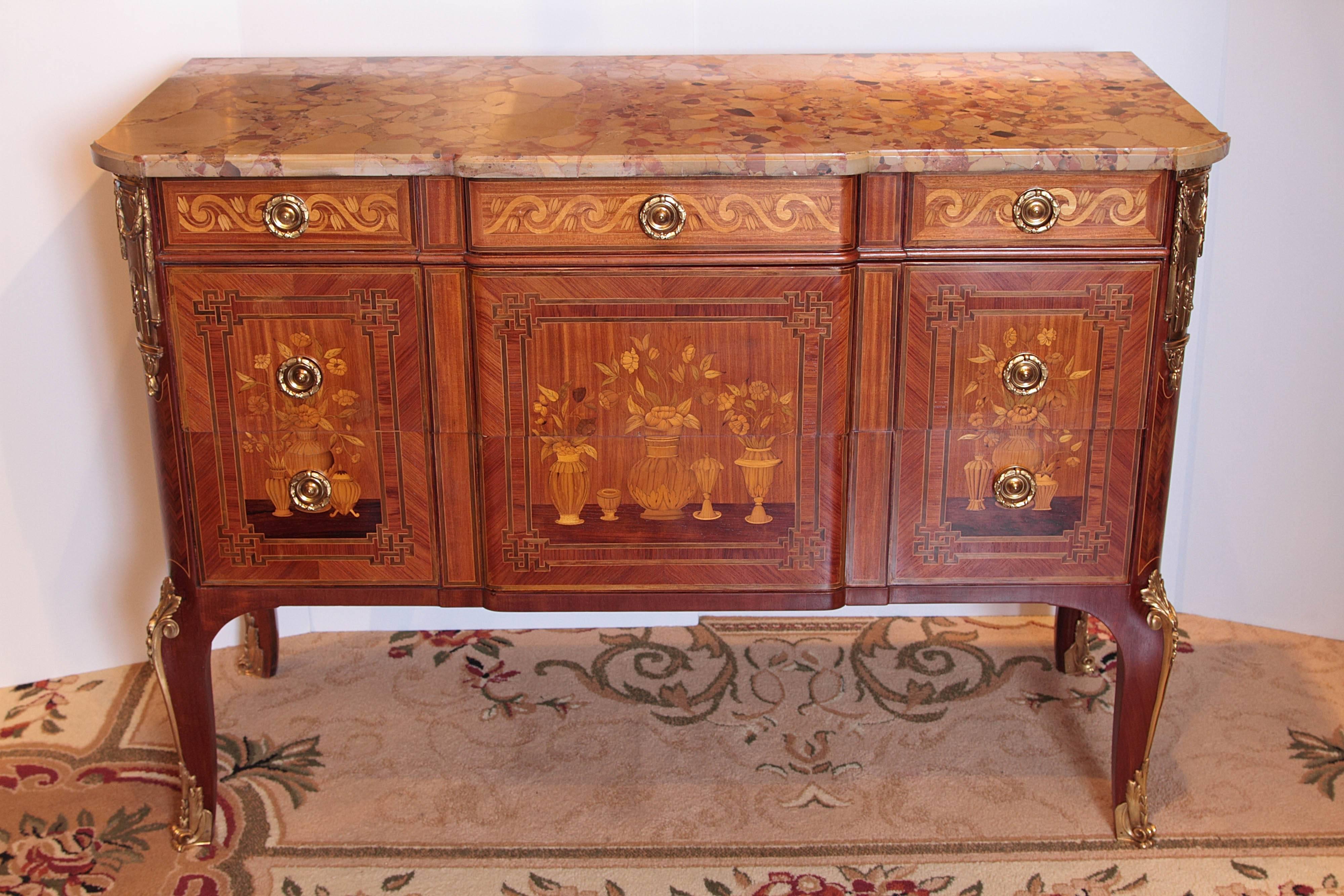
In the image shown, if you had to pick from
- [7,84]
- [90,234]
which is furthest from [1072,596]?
[7,84]

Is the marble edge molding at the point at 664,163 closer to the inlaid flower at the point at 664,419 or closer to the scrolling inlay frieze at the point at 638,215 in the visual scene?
the scrolling inlay frieze at the point at 638,215

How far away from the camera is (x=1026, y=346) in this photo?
1767mm

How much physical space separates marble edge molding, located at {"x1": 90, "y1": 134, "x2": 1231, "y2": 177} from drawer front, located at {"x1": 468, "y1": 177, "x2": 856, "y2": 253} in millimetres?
24

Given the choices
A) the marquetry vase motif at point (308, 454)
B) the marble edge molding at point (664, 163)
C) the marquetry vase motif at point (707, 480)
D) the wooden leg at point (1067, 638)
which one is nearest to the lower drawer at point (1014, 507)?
the marquetry vase motif at point (707, 480)

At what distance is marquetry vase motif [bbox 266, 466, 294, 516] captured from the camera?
1.83m

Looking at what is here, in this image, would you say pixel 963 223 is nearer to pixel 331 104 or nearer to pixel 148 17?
pixel 331 104

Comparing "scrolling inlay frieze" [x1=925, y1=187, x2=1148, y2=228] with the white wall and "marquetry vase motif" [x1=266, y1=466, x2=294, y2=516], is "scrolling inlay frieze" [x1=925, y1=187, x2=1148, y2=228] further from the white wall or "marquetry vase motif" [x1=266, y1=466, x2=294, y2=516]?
"marquetry vase motif" [x1=266, y1=466, x2=294, y2=516]

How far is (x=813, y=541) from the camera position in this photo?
1871 millimetres

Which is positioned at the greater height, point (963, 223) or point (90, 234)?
point (963, 223)

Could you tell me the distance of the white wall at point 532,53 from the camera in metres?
2.20

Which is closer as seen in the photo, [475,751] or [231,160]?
[231,160]

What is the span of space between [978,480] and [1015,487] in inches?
2.1

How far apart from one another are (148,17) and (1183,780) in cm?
214

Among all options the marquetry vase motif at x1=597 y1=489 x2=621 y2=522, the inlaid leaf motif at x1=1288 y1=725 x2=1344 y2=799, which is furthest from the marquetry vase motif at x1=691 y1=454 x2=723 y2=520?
the inlaid leaf motif at x1=1288 y1=725 x2=1344 y2=799
